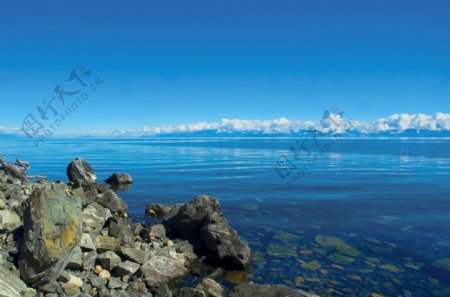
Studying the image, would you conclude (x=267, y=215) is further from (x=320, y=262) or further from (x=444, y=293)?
(x=444, y=293)

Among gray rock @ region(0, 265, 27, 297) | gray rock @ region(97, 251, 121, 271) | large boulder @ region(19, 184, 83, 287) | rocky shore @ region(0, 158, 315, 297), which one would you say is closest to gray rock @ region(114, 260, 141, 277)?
rocky shore @ region(0, 158, 315, 297)

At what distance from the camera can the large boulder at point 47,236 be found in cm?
1347

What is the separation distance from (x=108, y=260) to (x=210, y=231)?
593cm

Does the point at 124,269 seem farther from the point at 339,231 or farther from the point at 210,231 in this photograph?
the point at 339,231

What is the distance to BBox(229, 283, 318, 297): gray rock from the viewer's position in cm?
1345

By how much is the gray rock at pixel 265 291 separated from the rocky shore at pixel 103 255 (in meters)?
0.04

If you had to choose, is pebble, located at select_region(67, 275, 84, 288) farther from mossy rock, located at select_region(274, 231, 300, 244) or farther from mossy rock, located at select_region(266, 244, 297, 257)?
mossy rock, located at select_region(274, 231, 300, 244)

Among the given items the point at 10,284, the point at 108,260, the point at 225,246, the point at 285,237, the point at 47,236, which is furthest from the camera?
the point at 285,237

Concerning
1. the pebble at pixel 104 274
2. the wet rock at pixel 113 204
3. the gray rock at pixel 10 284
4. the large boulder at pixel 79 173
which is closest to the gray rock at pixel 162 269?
the pebble at pixel 104 274

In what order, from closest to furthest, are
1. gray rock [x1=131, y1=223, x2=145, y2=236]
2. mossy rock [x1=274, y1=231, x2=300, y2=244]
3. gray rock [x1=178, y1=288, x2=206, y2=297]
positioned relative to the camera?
gray rock [x1=178, y1=288, x2=206, y2=297], gray rock [x1=131, y1=223, x2=145, y2=236], mossy rock [x1=274, y1=231, x2=300, y2=244]

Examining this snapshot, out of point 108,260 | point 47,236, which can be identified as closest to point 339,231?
point 108,260

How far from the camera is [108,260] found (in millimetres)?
15906

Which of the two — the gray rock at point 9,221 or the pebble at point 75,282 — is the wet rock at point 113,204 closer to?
the gray rock at point 9,221

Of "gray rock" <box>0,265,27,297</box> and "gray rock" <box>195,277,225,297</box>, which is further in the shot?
"gray rock" <box>195,277,225,297</box>
